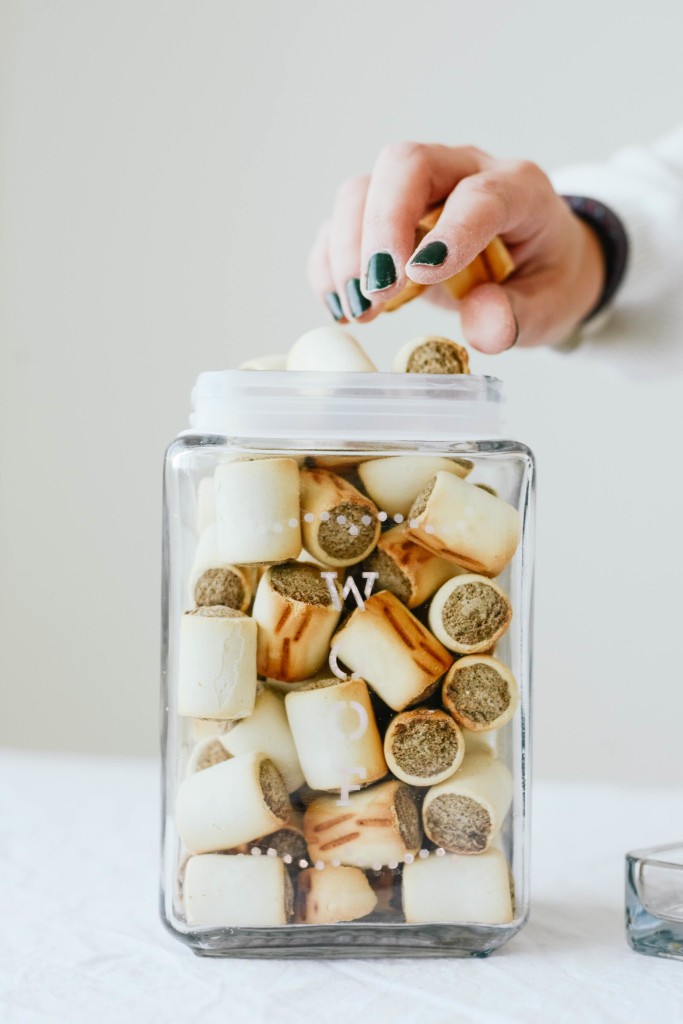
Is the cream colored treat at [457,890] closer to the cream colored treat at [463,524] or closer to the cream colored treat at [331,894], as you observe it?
the cream colored treat at [331,894]

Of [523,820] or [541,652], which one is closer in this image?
[523,820]

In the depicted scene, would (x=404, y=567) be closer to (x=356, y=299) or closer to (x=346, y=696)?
(x=346, y=696)

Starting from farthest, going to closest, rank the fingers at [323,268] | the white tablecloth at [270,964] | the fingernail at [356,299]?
the fingers at [323,268], the fingernail at [356,299], the white tablecloth at [270,964]

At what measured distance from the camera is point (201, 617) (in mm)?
593

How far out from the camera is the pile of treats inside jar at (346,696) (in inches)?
23.1

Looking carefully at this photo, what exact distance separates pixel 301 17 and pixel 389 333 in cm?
49

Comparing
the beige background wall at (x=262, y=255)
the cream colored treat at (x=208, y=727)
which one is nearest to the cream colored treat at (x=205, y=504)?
the cream colored treat at (x=208, y=727)

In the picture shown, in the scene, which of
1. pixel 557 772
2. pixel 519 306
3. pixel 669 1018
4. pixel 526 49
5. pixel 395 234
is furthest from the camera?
pixel 557 772

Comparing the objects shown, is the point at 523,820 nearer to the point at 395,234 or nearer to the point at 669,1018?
the point at 669,1018

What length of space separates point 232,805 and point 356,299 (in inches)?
15.3

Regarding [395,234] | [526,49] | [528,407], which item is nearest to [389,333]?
[528,407]

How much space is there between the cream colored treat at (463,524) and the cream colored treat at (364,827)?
0.41ft

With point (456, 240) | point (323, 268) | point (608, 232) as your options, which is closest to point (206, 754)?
point (456, 240)

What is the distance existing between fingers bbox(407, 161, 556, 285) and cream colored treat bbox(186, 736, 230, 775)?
0.30 meters
